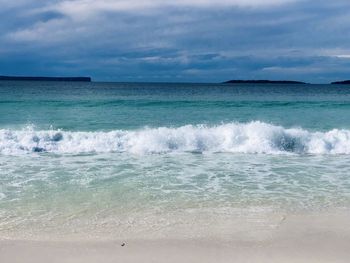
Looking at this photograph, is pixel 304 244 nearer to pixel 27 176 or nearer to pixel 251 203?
pixel 251 203

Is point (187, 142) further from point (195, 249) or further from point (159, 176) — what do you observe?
point (195, 249)

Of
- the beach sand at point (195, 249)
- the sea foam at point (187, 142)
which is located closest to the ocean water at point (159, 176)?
the sea foam at point (187, 142)

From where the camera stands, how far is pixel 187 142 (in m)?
17.2

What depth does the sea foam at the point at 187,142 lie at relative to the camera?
1642 cm

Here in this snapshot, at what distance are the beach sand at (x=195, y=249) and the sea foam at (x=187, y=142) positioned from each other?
9.40m

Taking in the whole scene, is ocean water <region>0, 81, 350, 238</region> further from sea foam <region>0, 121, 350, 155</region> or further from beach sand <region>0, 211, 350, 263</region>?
beach sand <region>0, 211, 350, 263</region>

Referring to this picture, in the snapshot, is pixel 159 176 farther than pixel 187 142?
No

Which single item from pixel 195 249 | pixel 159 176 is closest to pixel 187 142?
pixel 159 176

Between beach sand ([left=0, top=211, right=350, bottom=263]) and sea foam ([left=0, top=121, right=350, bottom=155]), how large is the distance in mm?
9404

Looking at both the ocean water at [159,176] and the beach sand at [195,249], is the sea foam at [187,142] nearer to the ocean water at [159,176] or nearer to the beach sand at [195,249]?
the ocean water at [159,176]

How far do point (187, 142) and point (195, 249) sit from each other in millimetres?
10928

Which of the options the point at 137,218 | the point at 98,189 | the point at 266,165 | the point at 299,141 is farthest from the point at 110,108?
the point at 137,218

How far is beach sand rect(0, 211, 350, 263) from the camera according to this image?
5.98 m

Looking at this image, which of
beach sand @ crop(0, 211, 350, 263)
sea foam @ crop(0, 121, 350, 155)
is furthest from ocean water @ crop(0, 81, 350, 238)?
beach sand @ crop(0, 211, 350, 263)
